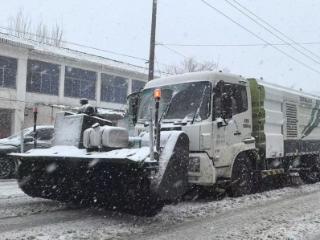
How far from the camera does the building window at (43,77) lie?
1254 inches

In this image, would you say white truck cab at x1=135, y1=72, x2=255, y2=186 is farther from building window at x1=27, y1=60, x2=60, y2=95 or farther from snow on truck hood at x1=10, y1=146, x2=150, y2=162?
building window at x1=27, y1=60, x2=60, y2=95

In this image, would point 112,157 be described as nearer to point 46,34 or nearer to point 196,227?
point 196,227

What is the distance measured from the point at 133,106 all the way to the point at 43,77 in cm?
2244

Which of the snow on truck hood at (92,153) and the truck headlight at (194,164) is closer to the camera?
the snow on truck hood at (92,153)

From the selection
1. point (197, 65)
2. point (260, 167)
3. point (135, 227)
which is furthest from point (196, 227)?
point (197, 65)

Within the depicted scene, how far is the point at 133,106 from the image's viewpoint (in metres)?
11.3

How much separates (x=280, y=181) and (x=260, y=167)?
2.41 metres

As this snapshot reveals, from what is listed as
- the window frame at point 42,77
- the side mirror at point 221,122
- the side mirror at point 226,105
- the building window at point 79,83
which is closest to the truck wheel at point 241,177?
the side mirror at point 221,122

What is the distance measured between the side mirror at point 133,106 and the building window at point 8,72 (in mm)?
20122

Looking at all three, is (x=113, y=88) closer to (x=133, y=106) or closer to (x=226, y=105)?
(x=133, y=106)

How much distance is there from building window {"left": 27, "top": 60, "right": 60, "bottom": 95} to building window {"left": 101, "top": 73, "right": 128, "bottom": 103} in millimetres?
4376

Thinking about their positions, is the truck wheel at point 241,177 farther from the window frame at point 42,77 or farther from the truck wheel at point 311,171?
the window frame at point 42,77

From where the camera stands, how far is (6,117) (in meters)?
30.5

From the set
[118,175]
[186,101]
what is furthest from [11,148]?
[118,175]
